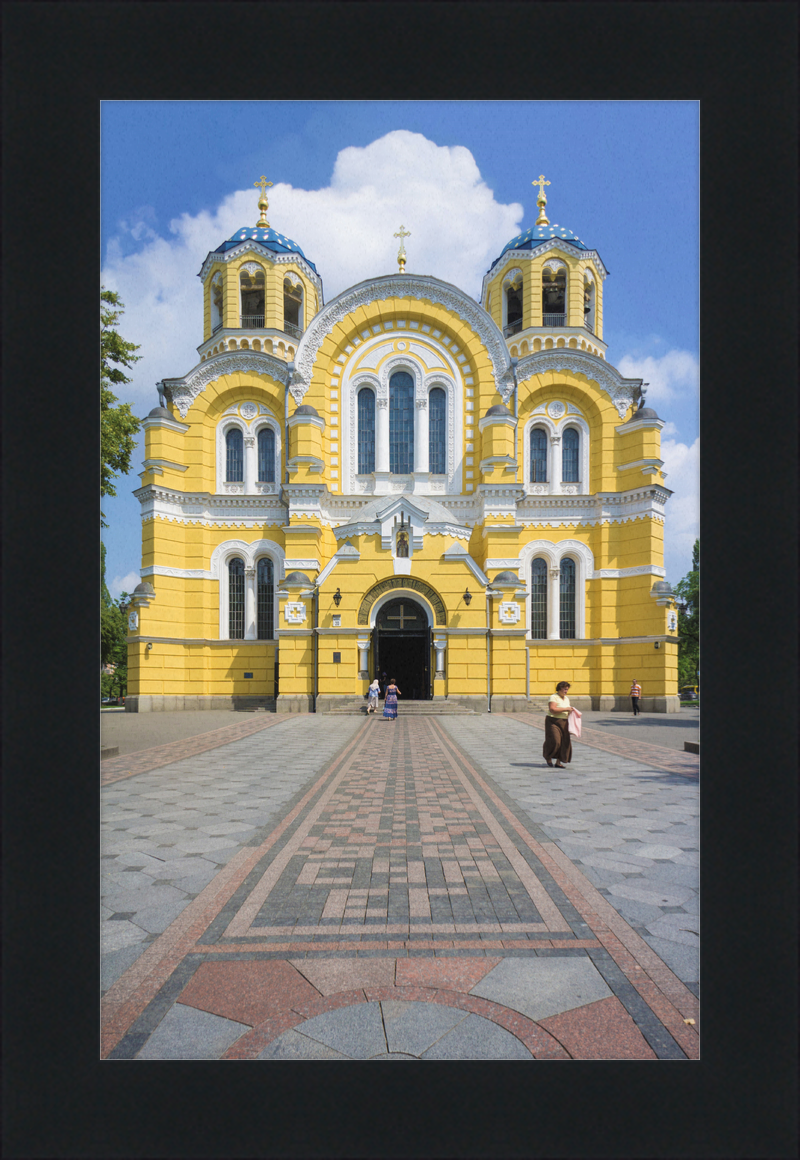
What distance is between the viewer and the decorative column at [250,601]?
23.8 meters

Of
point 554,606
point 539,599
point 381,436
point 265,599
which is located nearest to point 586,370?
point 381,436

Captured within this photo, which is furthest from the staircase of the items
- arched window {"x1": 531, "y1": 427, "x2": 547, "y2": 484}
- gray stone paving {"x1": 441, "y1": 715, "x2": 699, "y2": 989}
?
arched window {"x1": 531, "y1": 427, "x2": 547, "y2": 484}

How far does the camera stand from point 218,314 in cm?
2722

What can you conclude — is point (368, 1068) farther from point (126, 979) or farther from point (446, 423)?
point (446, 423)

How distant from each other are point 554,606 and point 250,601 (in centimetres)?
1186

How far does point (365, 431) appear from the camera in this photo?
2462 cm

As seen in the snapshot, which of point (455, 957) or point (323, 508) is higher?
point (323, 508)

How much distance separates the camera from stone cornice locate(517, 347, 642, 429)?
961 inches

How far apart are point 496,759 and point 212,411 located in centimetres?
1950

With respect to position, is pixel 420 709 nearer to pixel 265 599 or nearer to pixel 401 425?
pixel 265 599

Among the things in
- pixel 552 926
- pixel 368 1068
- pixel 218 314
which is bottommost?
pixel 552 926

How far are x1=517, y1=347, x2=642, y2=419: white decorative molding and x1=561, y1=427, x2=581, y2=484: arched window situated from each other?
1.89m
